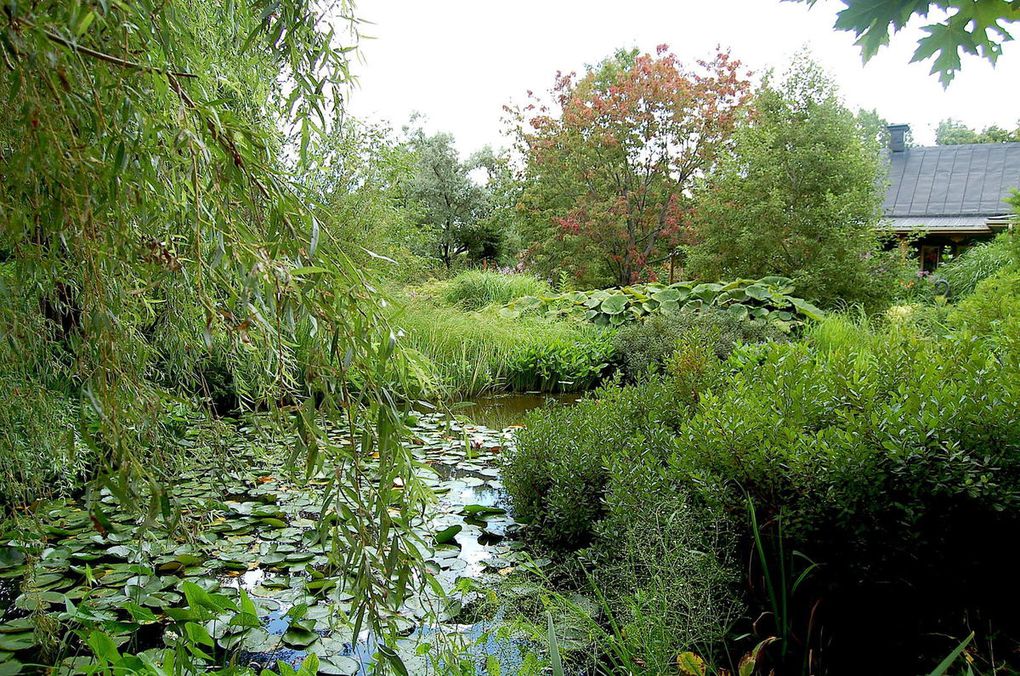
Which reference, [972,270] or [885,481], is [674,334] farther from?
[972,270]

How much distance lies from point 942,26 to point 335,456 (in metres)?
1.69

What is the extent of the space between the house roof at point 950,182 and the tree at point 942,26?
15778mm

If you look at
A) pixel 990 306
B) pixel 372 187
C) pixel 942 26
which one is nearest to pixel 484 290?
pixel 372 187

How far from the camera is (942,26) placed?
1587mm

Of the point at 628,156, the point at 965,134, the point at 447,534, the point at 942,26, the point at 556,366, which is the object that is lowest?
the point at 447,534

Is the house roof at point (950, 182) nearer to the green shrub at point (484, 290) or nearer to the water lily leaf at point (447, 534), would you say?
the green shrub at point (484, 290)

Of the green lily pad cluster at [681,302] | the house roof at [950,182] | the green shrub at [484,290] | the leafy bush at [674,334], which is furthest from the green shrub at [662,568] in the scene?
the house roof at [950,182]

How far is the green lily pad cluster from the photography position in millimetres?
7562

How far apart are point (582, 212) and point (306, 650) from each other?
500 inches

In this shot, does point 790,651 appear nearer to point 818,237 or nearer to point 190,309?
point 190,309

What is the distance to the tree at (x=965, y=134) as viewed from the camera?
27.9 m

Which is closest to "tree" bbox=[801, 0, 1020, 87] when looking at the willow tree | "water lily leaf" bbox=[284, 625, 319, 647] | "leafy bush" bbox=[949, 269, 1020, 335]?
the willow tree

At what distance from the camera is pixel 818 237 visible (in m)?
8.69

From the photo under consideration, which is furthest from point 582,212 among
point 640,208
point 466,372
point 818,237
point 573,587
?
point 573,587
